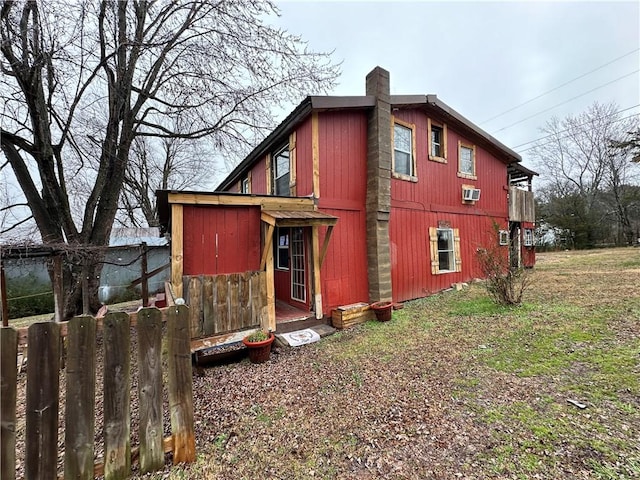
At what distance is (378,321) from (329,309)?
1069 millimetres

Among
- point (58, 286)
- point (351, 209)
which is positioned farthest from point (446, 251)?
point (58, 286)

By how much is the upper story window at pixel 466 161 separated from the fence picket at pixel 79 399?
9.39m

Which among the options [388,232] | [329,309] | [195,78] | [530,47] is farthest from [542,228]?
[195,78]

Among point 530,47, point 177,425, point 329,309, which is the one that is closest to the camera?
point 177,425

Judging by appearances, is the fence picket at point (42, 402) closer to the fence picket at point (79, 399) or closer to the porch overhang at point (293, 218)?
the fence picket at point (79, 399)

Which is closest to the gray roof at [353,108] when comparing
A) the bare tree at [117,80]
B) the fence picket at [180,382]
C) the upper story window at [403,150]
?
the upper story window at [403,150]

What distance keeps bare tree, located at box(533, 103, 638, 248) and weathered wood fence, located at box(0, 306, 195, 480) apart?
91.8 feet

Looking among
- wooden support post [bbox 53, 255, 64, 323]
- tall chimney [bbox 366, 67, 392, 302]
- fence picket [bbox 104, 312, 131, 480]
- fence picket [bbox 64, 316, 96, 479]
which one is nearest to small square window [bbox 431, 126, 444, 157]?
tall chimney [bbox 366, 67, 392, 302]

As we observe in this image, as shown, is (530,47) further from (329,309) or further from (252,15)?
(329,309)

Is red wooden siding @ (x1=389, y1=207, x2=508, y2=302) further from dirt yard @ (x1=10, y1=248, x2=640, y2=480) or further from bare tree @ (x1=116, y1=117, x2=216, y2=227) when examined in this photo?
bare tree @ (x1=116, y1=117, x2=216, y2=227)

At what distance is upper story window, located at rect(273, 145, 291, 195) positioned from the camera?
721 cm

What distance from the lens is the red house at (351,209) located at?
189 inches

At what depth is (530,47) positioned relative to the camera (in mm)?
10977

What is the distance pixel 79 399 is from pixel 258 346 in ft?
8.55
